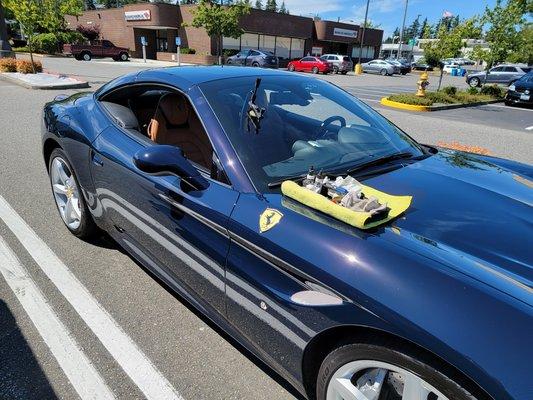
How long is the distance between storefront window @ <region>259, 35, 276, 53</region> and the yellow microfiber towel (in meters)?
43.3

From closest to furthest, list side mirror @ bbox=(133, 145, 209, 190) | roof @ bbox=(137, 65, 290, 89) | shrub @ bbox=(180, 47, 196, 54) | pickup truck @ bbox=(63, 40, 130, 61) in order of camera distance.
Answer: side mirror @ bbox=(133, 145, 209, 190) → roof @ bbox=(137, 65, 290, 89) → pickup truck @ bbox=(63, 40, 130, 61) → shrub @ bbox=(180, 47, 196, 54)

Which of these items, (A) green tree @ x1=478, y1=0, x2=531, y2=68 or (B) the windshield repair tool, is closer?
(B) the windshield repair tool

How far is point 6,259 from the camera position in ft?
10.6

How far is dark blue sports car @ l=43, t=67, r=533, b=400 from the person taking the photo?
1.29 metres

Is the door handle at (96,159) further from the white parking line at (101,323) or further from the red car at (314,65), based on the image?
the red car at (314,65)

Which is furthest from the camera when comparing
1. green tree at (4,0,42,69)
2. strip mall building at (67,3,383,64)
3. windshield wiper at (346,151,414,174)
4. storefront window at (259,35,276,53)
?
storefront window at (259,35,276,53)

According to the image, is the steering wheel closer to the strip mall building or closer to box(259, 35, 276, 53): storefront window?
the strip mall building

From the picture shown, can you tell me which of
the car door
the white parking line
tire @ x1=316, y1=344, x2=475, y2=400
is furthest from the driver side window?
tire @ x1=316, y1=344, x2=475, y2=400

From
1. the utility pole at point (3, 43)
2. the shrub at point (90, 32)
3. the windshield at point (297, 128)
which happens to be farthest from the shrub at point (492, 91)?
the shrub at point (90, 32)

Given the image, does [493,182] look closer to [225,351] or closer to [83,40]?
[225,351]

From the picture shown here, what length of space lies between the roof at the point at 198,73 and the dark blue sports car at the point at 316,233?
0.06 ft

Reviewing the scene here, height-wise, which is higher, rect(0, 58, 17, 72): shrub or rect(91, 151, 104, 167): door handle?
rect(91, 151, 104, 167): door handle

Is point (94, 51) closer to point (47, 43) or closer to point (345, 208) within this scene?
point (47, 43)

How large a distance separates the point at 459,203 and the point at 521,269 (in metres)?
0.55
